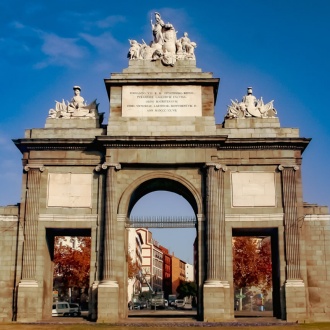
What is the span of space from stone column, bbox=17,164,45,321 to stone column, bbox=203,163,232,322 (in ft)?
30.9

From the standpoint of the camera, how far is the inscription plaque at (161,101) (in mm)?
32969

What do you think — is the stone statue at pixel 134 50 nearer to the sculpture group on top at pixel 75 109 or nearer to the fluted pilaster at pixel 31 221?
the sculpture group on top at pixel 75 109

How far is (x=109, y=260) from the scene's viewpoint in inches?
1200

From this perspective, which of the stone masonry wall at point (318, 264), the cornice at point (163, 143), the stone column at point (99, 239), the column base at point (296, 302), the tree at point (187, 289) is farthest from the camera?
the tree at point (187, 289)

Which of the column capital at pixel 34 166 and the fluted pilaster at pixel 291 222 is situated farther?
the column capital at pixel 34 166

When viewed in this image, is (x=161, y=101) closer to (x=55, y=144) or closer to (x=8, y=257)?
(x=55, y=144)

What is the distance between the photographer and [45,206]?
32156 millimetres

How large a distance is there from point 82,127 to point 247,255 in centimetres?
3090

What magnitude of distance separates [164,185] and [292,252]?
→ 8567mm

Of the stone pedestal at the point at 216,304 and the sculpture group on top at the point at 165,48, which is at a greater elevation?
the sculpture group on top at the point at 165,48

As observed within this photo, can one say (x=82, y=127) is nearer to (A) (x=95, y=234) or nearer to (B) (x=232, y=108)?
(A) (x=95, y=234)

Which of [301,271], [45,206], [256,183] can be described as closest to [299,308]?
[301,271]

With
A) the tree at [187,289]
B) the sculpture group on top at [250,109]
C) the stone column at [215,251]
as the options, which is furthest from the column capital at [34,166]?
the tree at [187,289]

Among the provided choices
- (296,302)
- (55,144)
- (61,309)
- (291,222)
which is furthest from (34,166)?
(296,302)
